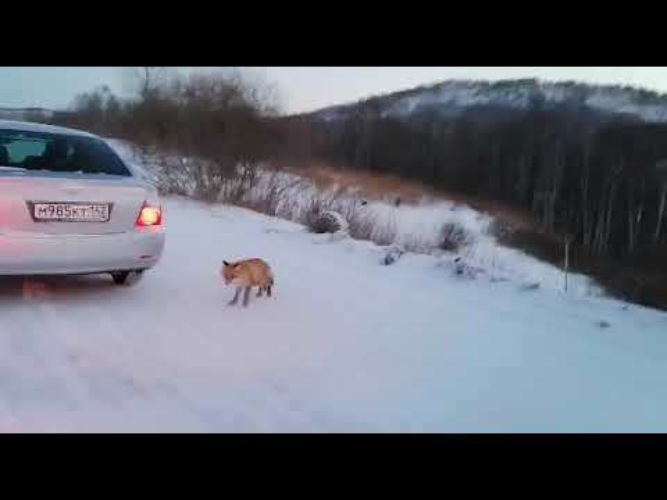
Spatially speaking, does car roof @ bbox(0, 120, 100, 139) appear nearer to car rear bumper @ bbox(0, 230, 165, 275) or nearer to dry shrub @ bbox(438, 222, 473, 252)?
car rear bumper @ bbox(0, 230, 165, 275)

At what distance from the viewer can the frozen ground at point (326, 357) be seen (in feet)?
9.27

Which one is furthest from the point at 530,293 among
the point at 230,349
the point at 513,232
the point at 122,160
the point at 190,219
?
the point at 513,232

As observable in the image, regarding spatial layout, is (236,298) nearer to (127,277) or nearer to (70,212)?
(127,277)

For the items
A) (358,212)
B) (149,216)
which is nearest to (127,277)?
(149,216)

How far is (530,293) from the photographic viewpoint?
224 inches

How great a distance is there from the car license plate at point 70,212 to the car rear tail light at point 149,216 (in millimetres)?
277

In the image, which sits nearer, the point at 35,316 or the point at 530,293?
the point at 35,316

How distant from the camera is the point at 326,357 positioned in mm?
3668

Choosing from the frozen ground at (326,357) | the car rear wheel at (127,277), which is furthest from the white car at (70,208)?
the frozen ground at (326,357)

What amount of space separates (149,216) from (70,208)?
631 millimetres

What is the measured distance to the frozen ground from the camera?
283 cm
